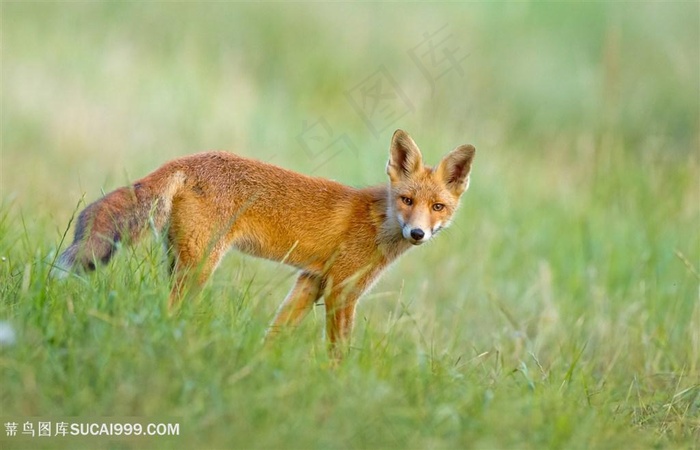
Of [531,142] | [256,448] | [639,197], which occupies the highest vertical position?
[256,448]

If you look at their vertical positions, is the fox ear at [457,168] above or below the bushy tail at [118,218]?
below

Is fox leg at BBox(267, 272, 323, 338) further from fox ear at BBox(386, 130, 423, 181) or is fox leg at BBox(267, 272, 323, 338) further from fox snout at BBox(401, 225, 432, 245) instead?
fox ear at BBox(386, 130, 423, 181)

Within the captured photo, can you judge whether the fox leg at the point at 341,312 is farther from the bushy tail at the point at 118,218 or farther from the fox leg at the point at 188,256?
the bushy tail at the point at 118,218

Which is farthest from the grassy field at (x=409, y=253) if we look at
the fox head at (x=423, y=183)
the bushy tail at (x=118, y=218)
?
the fox head at (x=423, y=183)

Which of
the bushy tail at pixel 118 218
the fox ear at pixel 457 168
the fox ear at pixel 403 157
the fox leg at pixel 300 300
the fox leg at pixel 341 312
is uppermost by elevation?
the bushy tail at pixel 118 218


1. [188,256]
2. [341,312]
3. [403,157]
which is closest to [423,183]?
[403,157]

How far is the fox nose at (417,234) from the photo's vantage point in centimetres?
573

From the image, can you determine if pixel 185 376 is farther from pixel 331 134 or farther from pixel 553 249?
pixel 331 134

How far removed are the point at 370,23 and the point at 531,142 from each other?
317 centimetres

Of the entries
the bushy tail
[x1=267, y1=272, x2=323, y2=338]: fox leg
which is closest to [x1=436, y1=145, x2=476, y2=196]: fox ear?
[x1=267, y1=272, x2=323, y2=338]: fox leg

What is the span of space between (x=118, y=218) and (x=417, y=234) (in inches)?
72.1

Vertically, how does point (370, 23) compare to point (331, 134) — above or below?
above

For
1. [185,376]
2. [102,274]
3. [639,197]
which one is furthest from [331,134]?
[185,376]

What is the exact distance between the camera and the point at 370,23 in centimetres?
1400
